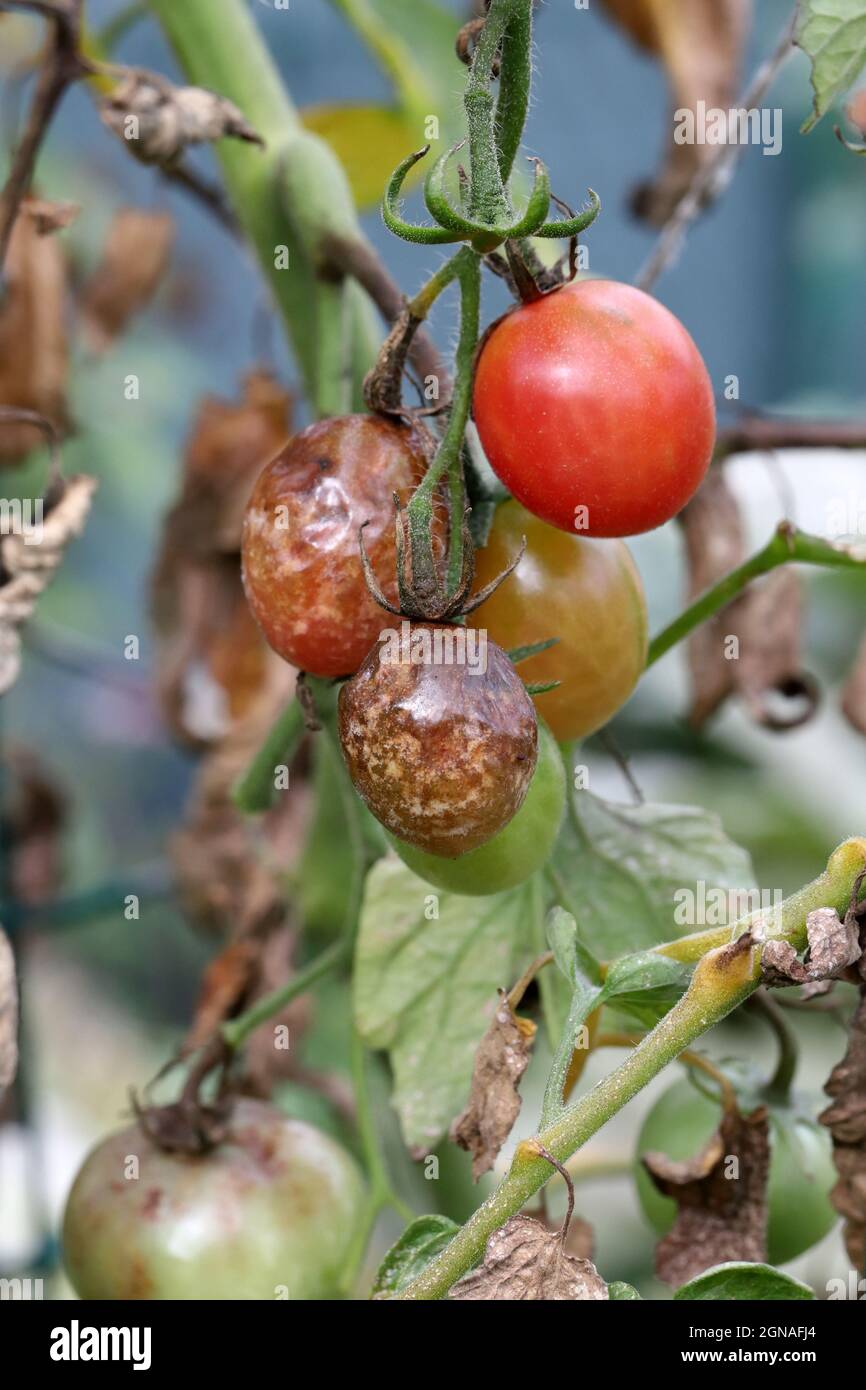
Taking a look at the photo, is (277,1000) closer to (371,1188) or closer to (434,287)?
(371,1188)

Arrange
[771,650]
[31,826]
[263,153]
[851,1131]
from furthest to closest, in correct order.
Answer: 1. [31,826]
2. [771,650]
3. [263,153]
4. [851,1131]

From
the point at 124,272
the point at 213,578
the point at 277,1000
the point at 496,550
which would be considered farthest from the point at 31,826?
the point at 496,550

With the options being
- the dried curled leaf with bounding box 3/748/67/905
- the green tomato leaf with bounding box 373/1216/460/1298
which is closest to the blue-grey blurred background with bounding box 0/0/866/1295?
the dried curled leaf with bounding box 3/748/67/905

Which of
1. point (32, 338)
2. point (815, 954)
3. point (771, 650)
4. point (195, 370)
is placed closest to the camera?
point (815, 954)

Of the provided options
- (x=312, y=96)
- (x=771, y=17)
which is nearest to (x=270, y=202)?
(x=312, y=96)

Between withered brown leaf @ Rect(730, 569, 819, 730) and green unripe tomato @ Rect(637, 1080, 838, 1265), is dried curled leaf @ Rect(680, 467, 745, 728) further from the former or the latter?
green unripe tomato @ Rect(637, 1080, 838, 1265)

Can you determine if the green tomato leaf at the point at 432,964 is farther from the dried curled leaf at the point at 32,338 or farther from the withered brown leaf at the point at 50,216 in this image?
the dried curled leaf at the point at 32,338

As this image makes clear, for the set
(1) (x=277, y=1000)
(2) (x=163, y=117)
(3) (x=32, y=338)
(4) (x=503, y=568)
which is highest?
(3) (x=32, y=338)

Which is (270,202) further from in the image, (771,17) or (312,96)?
(771,17)
